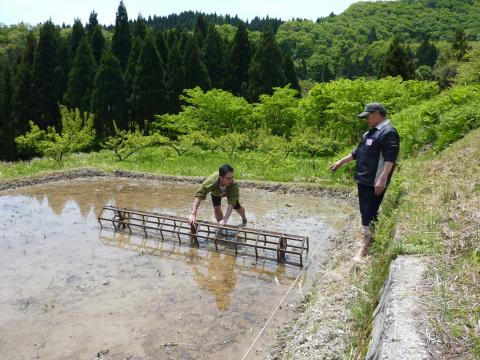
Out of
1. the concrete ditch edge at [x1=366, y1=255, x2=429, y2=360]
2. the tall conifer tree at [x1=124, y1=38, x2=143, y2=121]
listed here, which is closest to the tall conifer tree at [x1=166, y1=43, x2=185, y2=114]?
the tall conifer tree at [x1=124, y1=38, x2=143, y2=121]

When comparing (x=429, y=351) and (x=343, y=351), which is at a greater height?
(x=429, y=351)

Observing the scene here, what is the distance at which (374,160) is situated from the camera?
16.8 ft

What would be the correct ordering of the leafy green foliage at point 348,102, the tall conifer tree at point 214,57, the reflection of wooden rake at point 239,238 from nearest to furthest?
the reflection of wooden rake at point 239,238, the leafy green foliage at point 348,102, the tall conifer tree at point 214,57

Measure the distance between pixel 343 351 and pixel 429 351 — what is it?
1289 mm

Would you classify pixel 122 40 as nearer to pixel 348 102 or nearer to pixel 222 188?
pixel 348 102

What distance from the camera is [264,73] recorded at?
31.4 metres

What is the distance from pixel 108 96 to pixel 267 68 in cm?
1182

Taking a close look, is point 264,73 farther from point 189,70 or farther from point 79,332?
point 79,332

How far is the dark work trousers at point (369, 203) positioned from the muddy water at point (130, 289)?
4.80ft

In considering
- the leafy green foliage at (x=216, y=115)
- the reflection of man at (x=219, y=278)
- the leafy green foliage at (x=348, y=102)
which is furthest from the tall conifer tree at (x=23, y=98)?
the reflection of man at (x=219, y=278)

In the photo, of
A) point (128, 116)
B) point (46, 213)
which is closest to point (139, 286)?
point (46, 213)

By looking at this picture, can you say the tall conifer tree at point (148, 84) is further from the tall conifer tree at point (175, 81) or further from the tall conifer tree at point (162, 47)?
the tall conifer tree at point (162, 47)

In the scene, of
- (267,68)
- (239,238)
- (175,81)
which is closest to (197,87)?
(175,81)

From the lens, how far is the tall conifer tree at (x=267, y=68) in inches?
1232
